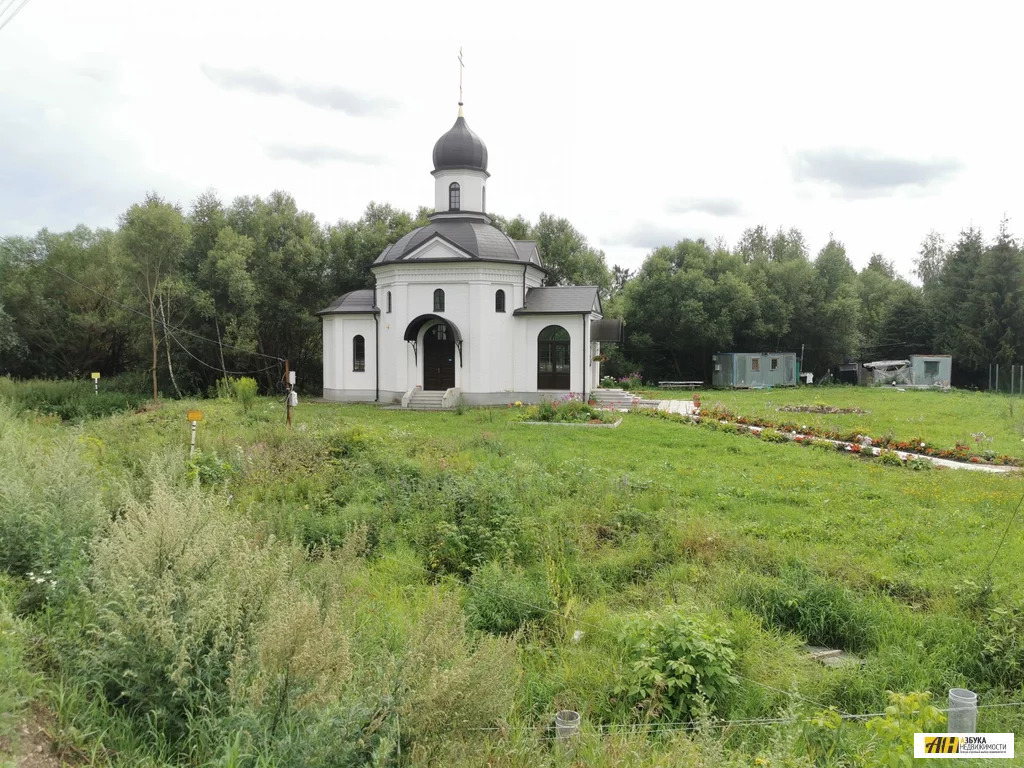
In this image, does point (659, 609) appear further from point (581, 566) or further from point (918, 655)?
point (918, 655)

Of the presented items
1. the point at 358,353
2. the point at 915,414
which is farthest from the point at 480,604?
the point at 358,353

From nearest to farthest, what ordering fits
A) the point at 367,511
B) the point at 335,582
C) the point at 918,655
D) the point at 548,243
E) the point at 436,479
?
the point at 335,582 < the point at 918,655 < the point at 367,511 < the point at 436,479 < the point at 548,243

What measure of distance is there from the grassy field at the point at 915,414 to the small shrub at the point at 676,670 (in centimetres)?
1205

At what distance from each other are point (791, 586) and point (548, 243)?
33.6 m

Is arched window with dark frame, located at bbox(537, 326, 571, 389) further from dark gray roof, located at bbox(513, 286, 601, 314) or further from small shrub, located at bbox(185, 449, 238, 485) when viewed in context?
small shrub, located at bbox(185, 449, 238, 485)

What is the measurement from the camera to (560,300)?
996 inches

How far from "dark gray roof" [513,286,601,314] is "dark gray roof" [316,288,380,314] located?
5.98m

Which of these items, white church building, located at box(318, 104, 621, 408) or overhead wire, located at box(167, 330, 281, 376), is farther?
overhead wire, located at box(167, 330, 281, 376)

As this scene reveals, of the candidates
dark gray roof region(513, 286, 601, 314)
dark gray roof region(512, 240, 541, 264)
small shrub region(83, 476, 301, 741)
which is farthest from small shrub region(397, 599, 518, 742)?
dark gray roof region(512, 240, 541, 264)

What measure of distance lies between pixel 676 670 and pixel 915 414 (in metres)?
20.1

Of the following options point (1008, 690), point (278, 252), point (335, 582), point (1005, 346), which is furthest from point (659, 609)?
point (1005, 346)

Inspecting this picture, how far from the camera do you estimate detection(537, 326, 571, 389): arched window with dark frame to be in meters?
24.8

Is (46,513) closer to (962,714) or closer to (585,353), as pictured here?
(962,714)

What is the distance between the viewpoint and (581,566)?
704 cm
